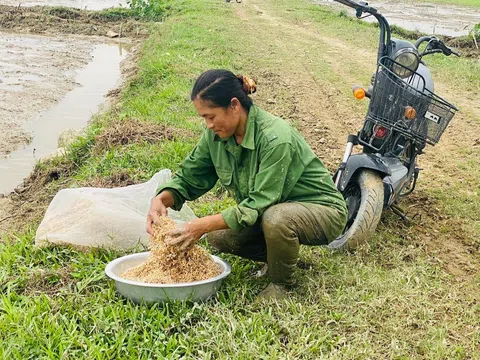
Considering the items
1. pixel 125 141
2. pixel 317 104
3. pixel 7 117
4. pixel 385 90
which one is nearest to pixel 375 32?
pixel 317 104

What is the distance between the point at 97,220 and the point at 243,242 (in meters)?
1.00

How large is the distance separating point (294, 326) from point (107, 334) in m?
0.94

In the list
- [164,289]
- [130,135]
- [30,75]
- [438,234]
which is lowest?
[30,75]

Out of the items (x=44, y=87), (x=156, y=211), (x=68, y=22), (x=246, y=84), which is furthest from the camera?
(x=68, y=22)

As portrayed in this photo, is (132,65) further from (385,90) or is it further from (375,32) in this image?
(385,90)

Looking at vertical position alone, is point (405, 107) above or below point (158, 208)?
above

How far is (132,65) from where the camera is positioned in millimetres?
12438

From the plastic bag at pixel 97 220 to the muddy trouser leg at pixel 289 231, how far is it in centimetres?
94

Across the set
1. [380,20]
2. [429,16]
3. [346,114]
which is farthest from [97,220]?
[429,16]

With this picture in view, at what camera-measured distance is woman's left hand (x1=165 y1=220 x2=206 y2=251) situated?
9.12 feet

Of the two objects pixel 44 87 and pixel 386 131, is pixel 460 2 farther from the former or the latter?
pixel 386 131

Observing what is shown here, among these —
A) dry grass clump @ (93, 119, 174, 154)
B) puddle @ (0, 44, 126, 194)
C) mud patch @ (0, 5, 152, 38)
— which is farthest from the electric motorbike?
mud patch @ (0, 5, 152, 38)

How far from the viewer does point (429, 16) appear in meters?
24.2

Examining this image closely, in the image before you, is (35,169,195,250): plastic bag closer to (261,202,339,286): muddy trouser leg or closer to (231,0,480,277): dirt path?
(261,202,339,286): muddy trouser leg
